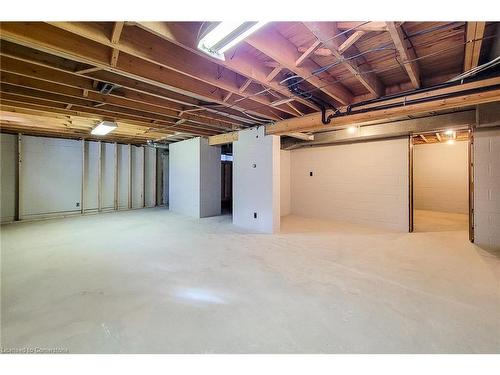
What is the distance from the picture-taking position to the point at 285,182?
21.3 ft

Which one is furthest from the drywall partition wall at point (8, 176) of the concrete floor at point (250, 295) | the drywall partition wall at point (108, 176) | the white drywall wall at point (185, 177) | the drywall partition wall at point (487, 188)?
the drywall partition wall at point (487, 188)

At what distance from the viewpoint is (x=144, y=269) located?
103 inches

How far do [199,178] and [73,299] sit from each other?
408 cm

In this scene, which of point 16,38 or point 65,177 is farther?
point 65,177

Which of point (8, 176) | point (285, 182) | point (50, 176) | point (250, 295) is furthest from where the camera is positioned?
point (285, 182)

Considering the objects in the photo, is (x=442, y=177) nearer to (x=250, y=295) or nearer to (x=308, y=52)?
(x=308, y=52)

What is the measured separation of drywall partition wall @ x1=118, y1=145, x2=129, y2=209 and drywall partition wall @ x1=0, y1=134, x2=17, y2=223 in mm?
2378

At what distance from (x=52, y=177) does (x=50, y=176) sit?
0.05m

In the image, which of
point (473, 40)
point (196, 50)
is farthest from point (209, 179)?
point (473, 40)

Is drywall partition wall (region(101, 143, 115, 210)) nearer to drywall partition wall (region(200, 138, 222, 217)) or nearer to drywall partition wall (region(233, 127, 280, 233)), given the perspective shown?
drywall partition wall (region(200, 138, 222, 217))

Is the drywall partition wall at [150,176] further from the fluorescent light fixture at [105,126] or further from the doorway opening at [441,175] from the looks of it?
the doorway opening at [441,175]

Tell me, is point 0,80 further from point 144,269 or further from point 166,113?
point 144,269

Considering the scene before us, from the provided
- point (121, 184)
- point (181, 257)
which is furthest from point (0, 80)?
point (121, 184)
